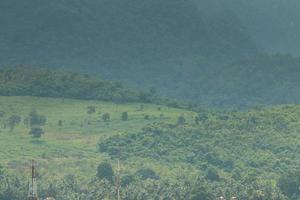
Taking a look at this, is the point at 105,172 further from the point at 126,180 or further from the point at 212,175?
the point at 212,175

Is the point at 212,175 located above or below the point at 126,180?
above

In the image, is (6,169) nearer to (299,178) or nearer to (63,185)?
(63,185)

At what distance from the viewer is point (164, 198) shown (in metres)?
159

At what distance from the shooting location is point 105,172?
621ft

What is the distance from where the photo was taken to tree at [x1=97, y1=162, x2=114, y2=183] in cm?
18775

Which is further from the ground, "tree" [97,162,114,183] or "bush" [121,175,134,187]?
"tree" [97,162,114,183]

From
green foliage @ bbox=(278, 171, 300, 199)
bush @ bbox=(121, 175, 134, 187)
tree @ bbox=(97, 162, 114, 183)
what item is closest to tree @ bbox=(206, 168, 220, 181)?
bush @ bbox=(121, 175, 134, 187)

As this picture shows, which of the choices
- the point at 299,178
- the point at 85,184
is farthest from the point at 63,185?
the point at 299,178

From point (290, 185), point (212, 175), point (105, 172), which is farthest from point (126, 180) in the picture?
point (290, 185)

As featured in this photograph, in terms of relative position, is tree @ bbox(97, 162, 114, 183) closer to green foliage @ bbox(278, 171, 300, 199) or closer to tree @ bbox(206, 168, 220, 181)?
tree @ bbox(206, 168, 220, 181)

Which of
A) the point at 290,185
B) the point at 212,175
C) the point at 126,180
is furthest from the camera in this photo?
the point at 212,175

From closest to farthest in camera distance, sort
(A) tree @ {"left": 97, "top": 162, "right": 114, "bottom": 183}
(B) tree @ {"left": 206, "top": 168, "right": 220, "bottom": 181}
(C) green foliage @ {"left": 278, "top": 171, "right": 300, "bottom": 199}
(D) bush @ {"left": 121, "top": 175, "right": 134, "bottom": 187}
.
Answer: (C) green foliage @ {"left": 278, "top": 171, "right": 300, "bottom": 199}, (D) bush @ {"left": 121, "top": 175, "right": 134, "bottom": 187}, (A) tree @ {"left": 97, "top": 162, "right": 114, "bottom": 183}, (B) tree @ {"left": 206, "top": 168, "right": 220, "bottom": 181}

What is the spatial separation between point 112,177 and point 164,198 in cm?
3040

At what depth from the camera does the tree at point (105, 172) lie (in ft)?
616
